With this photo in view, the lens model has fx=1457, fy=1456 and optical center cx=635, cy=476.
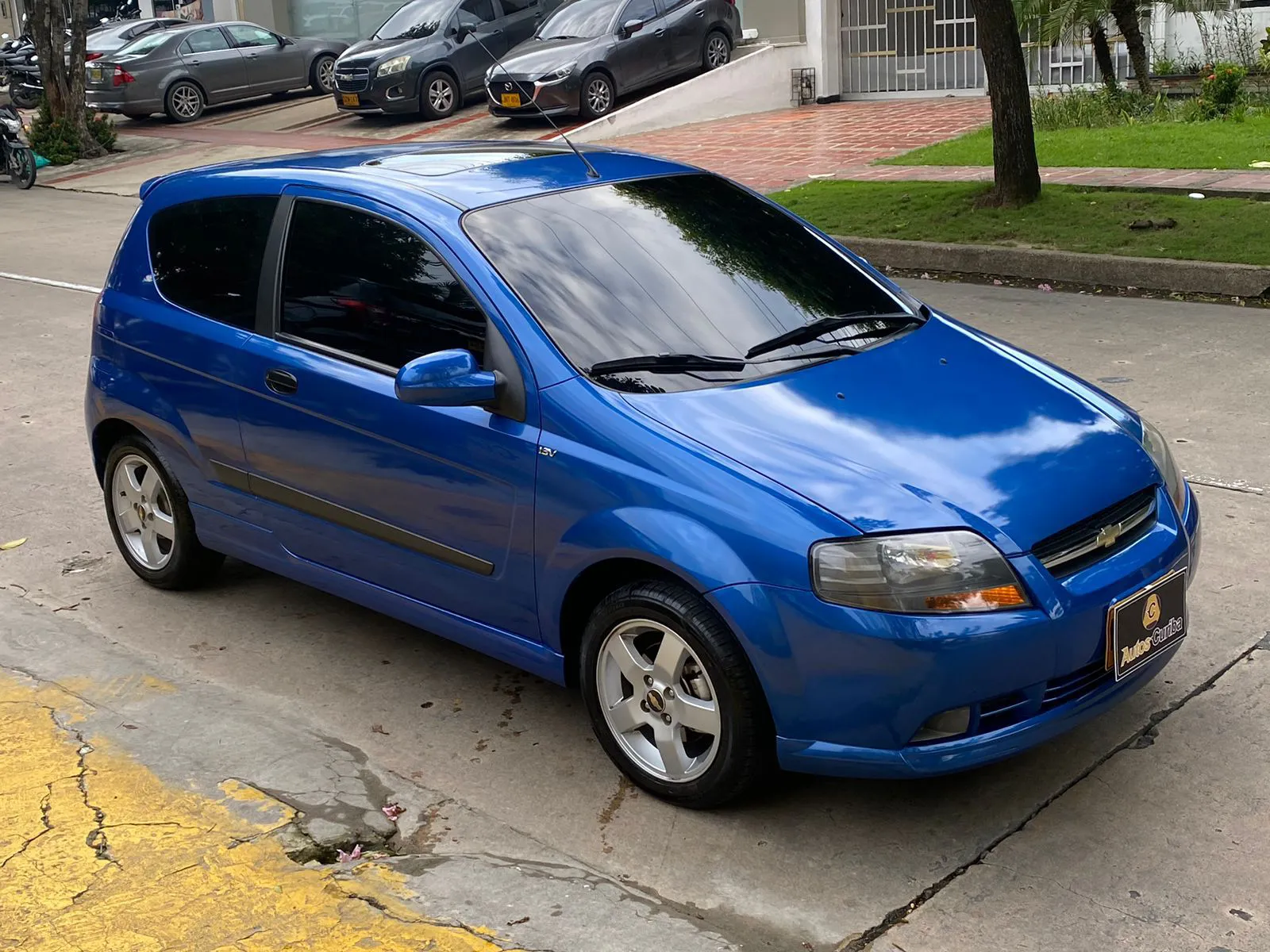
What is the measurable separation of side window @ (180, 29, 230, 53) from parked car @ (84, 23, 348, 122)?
0.01 m

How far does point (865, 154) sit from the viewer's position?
16656mm

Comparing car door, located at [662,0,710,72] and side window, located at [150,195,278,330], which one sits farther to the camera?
car door, located at [662,0,710,72]

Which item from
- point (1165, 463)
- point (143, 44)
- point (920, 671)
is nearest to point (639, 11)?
point (143, 44)

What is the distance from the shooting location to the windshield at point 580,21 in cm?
2147

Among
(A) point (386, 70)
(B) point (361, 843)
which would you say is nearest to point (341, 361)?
(B) point (361, 843)

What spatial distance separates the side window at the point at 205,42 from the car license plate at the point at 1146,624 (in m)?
24.9

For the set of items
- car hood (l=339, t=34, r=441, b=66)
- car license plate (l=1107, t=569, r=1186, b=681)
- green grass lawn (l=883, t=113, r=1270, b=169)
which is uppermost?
car hood (l=339, t=34, r=441, b=66)

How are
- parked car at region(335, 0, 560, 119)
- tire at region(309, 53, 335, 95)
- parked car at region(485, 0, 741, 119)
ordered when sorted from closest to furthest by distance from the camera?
1. parked car at region(485, 0, 741, 119)
2. parked car at region(335, 0, 560, 119)
3. tire at region(309, 53, 335, 95)

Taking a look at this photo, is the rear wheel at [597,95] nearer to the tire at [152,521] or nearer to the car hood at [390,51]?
the car hood at [390,51]

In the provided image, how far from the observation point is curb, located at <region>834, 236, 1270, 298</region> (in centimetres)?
952

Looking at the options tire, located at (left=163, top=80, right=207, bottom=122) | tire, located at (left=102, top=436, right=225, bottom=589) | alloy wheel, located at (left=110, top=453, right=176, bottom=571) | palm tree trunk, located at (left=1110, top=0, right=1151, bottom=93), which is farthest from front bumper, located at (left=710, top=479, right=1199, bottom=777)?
tire, located at (left=163, top=80, right=207, bottom=122)

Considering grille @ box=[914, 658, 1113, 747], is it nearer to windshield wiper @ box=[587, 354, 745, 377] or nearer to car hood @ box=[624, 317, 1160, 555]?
car hood @ box=[624, 317, 1160, 555]

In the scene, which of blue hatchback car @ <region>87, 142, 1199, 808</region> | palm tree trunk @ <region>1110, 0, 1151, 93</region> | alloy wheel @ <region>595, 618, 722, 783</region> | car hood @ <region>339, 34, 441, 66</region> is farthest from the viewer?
car hood @ <region>339, 34, 441, 66</region>

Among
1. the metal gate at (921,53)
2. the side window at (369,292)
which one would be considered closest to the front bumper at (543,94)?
the metal gate at (921,53)
